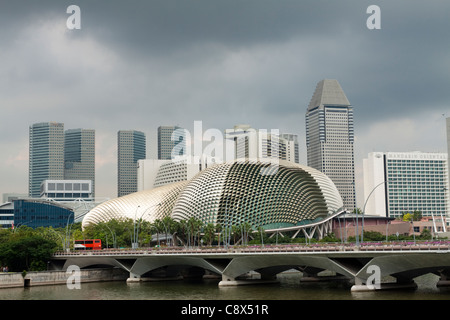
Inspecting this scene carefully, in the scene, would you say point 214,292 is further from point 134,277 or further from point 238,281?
point 134,277

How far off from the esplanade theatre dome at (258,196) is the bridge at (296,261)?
136 feet

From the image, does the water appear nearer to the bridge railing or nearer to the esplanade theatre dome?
the bridge railing

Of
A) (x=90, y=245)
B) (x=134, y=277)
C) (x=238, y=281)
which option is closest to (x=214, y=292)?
(x=238, y=281)

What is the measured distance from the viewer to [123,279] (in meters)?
104

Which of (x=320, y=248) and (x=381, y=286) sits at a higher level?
(x=320, y=248)

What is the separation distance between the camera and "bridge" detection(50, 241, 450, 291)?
6419 centimetres

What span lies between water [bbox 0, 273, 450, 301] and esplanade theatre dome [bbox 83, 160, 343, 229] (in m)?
53.6

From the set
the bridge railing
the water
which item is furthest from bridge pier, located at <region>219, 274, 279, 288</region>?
the bridge railing

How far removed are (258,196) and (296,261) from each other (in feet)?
245

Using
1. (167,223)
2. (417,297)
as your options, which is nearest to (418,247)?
(417,297)

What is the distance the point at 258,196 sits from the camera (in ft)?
493

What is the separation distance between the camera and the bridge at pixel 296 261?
2527 inches

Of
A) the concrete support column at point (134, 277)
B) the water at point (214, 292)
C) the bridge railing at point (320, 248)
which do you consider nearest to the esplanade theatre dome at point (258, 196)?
the concrete support column at point (134, 277)
